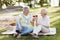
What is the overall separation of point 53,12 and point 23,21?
0.43 metres

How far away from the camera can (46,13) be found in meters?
2.02

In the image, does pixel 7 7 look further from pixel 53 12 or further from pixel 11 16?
pixel 53 12

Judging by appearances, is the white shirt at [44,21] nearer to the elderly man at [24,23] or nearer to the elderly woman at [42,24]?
the elderly woman at [42,24]

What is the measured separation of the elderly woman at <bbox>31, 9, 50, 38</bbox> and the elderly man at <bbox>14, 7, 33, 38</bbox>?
0.08 metres

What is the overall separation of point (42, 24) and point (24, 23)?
0.79ft

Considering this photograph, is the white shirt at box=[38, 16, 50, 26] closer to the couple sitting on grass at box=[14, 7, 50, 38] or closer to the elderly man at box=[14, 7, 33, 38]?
the couple sitting on grass at box=[14, 7, 50, 38]

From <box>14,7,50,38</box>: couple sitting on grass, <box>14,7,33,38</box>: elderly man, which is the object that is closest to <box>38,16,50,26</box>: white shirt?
<box>14,7,50,38</box>: couple sitting on grass

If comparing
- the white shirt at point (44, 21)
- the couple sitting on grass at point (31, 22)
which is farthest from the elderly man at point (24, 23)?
the white shirt at point (44, 21)

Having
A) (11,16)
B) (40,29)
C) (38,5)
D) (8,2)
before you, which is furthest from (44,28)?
(8,2)

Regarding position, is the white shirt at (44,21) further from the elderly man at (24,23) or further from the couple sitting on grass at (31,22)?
the elderly man at (24,23)

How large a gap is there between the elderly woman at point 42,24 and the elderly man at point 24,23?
0.08 meters

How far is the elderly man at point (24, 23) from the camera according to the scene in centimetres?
200

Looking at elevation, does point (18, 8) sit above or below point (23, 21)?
above

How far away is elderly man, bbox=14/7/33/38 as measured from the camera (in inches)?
78.8
